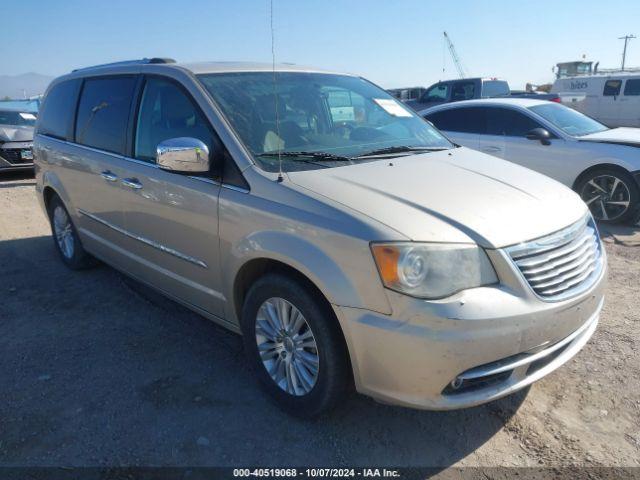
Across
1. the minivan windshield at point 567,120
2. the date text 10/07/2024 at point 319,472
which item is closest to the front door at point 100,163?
the date text 10/07/2024 at point 319,472

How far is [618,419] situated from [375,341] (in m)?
1.53

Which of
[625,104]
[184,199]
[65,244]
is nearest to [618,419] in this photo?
[184,199]

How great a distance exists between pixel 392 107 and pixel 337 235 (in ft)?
6.33

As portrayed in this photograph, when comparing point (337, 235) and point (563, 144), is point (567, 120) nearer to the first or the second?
point (563, 144)

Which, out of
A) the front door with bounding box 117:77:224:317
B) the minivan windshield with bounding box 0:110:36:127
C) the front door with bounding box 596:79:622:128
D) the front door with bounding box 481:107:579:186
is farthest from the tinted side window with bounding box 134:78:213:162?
the front door with bounding box 596:79:622:128

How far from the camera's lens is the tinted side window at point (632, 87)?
53.1ft

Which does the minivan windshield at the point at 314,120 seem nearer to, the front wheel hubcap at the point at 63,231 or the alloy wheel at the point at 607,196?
the front wheel hubcap at the point at 63,231

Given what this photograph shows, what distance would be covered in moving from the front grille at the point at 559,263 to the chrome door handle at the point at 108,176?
9.32 ft

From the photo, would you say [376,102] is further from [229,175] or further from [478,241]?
[478,241]

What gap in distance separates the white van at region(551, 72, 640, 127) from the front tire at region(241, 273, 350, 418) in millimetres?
16269

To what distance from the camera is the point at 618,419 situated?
278 cm

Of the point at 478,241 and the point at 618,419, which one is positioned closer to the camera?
the point at 478,241

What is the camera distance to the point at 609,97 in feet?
55.4

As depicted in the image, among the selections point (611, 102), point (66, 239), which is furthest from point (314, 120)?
point (611, 102)
